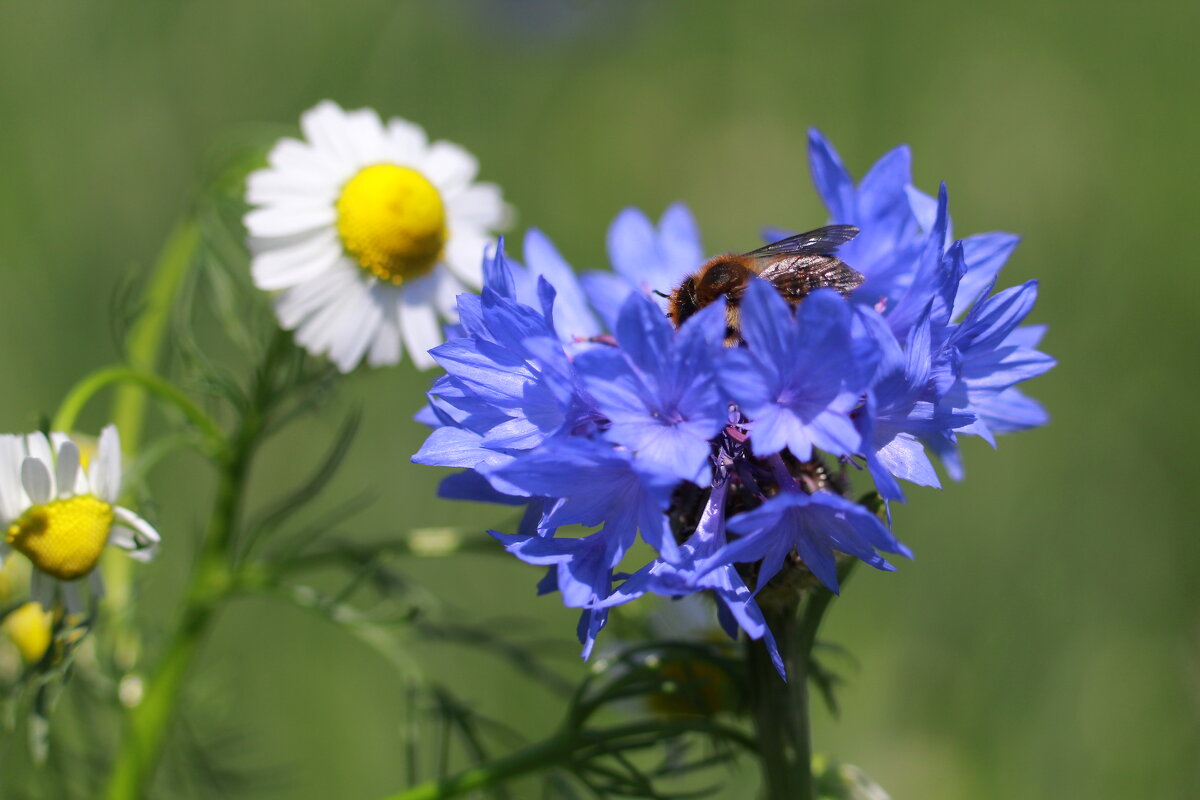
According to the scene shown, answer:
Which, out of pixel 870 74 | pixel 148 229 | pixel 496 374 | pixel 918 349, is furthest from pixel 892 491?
pixel 870 74

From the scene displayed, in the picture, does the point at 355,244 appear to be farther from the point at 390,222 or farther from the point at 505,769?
the point at 505,769

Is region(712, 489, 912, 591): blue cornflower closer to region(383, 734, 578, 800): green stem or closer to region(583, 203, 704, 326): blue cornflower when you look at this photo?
region(383, 734, 578, 800): green stem

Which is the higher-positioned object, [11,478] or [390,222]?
[390,222]

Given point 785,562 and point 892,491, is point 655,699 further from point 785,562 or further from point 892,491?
point 892,491

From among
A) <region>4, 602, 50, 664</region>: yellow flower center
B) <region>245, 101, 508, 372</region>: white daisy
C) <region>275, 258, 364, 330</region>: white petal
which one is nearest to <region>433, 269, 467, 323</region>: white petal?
<region>245, 101, 508, 372</region>: white daisy

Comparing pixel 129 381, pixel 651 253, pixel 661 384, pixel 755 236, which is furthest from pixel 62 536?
pixel 755 236

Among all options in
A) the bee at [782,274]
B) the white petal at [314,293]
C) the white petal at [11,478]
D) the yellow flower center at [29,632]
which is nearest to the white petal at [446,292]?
the white petal at [314,293]
